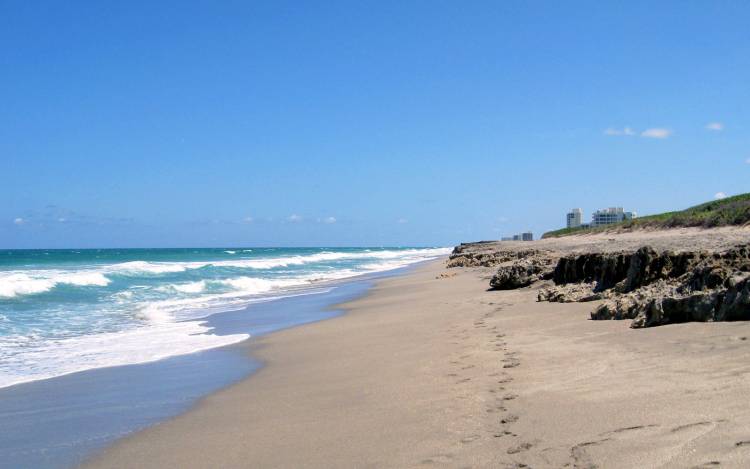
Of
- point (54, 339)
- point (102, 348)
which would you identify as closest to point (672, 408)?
point (102, 348)

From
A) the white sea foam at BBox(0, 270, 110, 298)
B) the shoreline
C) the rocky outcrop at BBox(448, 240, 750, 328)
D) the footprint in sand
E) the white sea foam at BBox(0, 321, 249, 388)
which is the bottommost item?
the shoreline

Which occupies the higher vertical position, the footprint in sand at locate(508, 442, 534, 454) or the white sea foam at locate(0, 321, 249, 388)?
the footprint in sand at locate(508, 442, 534, 454)

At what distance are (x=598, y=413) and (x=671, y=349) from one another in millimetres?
1881

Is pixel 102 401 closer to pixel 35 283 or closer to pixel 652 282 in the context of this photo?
pixel 652 282

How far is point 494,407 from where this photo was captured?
15.3 ft

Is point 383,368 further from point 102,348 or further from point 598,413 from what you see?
point 102,348

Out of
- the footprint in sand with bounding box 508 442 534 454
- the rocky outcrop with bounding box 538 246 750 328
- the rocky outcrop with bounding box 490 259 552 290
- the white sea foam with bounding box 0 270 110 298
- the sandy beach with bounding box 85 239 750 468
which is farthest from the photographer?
the white sea foam with bounding box 0 270 110 298

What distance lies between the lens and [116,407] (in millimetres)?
6148

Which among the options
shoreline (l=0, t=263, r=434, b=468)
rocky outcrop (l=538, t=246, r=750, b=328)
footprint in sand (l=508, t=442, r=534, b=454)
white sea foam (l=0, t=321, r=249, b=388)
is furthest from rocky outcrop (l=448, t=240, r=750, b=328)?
white sea foam (l=0, t=321, r=249, b=388)

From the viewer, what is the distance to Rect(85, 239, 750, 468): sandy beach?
3.58 metres

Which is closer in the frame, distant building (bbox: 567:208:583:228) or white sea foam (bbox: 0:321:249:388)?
white sea foam (bbox: 0:321:249:388)

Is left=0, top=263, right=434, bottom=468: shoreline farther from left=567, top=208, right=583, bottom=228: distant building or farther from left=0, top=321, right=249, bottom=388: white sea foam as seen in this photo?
left=567, top=208, right=583, bottom=228: distant building

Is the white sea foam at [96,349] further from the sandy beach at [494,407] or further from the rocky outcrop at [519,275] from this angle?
the rocky outcrop at [519,275]

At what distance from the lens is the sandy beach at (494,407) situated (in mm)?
3576
